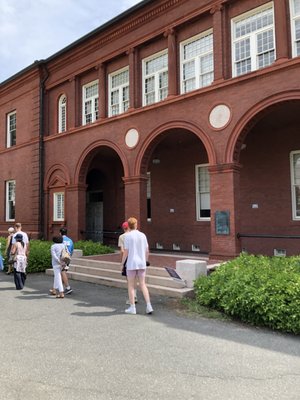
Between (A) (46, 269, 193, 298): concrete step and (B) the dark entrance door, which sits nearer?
(A) (46, 269, 193, 298): concrete step

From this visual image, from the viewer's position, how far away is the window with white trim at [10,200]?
2153 cm

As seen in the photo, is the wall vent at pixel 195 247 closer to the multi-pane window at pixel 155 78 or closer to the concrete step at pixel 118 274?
the concrete step at pixel 118 274

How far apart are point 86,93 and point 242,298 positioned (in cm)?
1388

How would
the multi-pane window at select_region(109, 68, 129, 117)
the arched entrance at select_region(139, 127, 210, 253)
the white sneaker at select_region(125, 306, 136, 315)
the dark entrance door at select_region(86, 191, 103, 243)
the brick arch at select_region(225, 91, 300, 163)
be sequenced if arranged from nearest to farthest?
the white sneaker at select_region(125, 306, 136, 315) → the brick arch at select_region(225, 91, 300, 163) → the arched entrance at select_region(139, 127, 210, 253) → the multi-pane window at select_region(109, 68, 129, 117) → the dark entrance door at select_region(86, 191, 103, 243)

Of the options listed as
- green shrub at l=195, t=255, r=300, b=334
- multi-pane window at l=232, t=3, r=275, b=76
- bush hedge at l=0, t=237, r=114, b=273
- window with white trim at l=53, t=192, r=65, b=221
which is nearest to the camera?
green shrub at l=195, t=255, r=300, b=334

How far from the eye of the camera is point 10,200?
21922mm

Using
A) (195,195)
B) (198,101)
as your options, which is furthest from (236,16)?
(195,195)

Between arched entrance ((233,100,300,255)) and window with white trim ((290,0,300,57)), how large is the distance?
208cm

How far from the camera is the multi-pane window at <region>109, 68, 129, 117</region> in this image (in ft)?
52.7

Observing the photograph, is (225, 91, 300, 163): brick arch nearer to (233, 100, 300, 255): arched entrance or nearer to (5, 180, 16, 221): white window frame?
(233, 100, 300, 255): arched entrance

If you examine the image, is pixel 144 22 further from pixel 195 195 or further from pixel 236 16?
pixel 195 195

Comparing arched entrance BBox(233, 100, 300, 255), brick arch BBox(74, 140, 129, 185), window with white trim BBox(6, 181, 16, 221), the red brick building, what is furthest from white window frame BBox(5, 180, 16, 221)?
arched entrance BBox(233, 100, 300, 255)

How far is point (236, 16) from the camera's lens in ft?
40.3

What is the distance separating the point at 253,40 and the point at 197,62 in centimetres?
217
